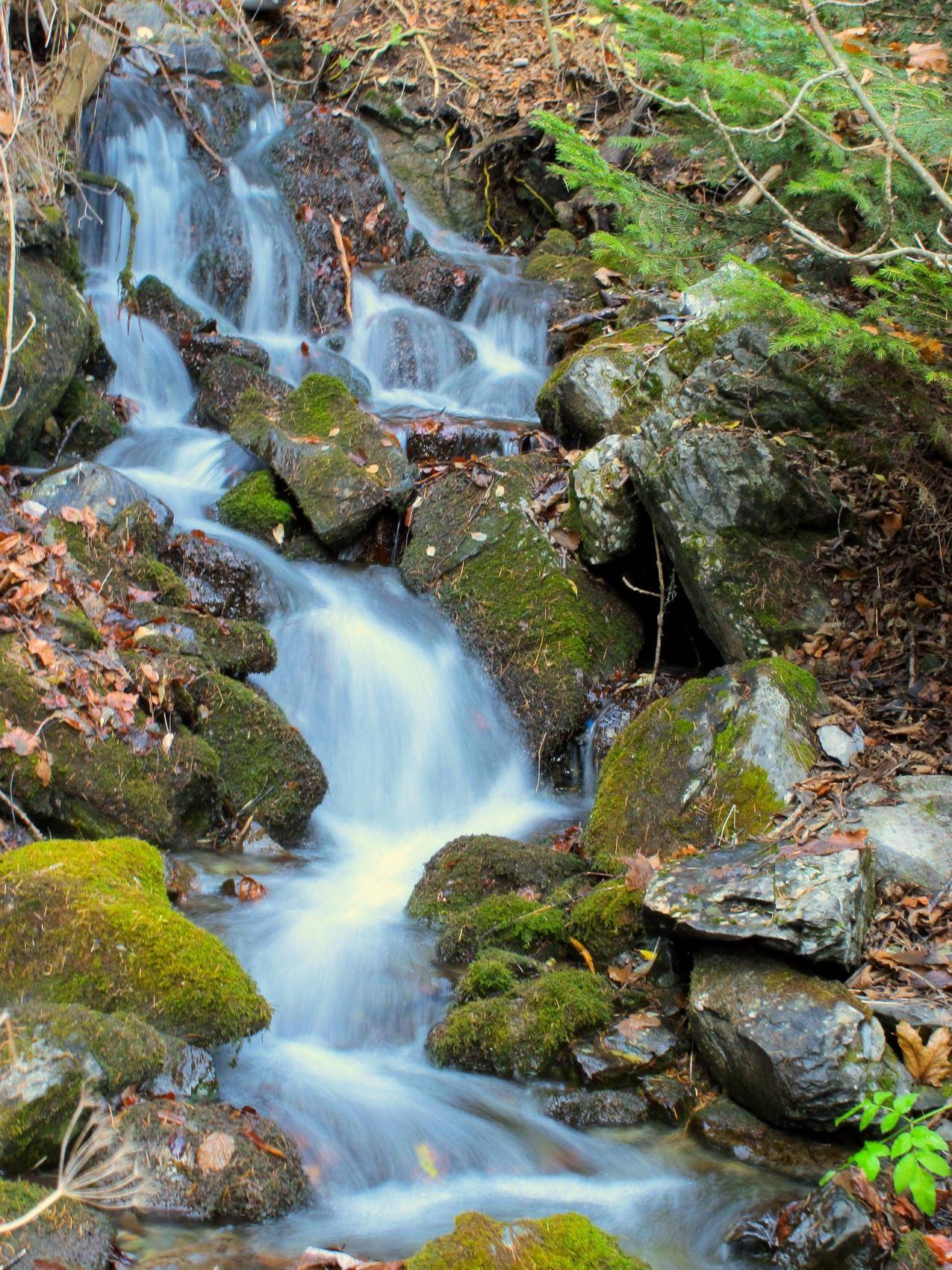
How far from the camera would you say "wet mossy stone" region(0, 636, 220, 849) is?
4.99 m

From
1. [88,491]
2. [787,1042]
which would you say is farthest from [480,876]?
[88,491]

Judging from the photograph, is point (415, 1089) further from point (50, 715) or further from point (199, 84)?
point (199, 84)

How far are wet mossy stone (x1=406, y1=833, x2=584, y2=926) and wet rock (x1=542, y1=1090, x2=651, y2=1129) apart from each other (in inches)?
51.3

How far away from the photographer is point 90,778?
16.8 feet

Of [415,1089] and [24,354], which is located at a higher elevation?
[24,354]

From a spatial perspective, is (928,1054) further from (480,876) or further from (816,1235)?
(480,876)

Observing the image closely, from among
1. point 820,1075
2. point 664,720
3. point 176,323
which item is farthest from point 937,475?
point 176,323

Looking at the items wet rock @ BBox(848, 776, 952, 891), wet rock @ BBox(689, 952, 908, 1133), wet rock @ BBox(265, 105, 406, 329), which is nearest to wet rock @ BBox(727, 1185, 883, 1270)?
wet rock @ BBox(689, 952, 908, 1133)

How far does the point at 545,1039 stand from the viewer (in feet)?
13.5

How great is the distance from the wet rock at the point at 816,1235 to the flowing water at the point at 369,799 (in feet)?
0.33

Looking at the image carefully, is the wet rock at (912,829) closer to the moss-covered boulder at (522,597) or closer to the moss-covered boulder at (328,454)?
the moss-covered boulder at (522,597)

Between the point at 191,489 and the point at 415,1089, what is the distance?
19.4 ft

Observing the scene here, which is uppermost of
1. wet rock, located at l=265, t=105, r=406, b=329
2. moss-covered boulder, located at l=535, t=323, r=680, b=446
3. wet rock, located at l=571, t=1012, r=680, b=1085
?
wet rock, located at l=265, t=105, r=406, b=329

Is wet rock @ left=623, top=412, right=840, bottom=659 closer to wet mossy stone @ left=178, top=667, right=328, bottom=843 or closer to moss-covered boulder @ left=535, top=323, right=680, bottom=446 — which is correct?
moss-covered boulder @ left=535, top=323, right=680, bottom=446
